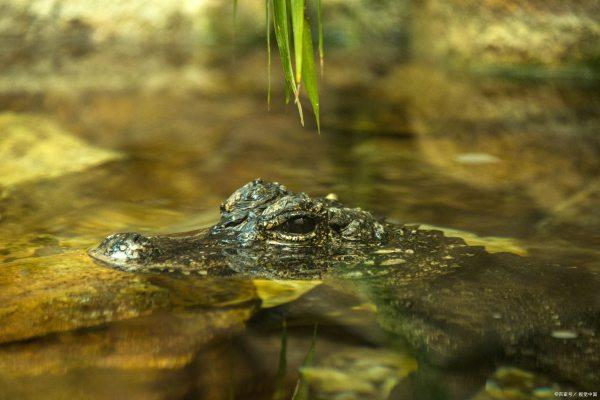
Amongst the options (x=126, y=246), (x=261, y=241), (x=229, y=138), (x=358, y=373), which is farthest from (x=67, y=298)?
(x=229, y=138)

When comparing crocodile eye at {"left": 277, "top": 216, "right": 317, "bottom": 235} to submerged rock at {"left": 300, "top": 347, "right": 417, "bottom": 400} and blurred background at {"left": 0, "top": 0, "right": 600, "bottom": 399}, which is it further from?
submerged rock at {"left": 300, "top": 347, "right": 417, "bottom": 400}

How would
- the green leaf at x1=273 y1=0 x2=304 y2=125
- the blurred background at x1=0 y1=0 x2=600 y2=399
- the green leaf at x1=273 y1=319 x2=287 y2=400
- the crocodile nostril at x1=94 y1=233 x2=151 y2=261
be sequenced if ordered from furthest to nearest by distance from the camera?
the crocodile nostril at x1=94 y1=233 x2=151 y2=261
the blurred background at x1=0 y1=0 x2=600 y2=399
the green leaf at x1=273 y1=0 x2=304 y2=125
the green leaf at x1=273 y1=319 x2=287 y2=400

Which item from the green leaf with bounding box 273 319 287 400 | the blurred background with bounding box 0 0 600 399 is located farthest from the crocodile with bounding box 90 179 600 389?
the green leaf with bounding box 273 319 287 400

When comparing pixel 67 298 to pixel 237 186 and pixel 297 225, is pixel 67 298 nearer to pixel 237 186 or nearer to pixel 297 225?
pixel 297 225

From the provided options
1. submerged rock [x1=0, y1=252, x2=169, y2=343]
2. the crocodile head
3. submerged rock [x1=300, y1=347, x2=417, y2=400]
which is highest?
the crocodile head

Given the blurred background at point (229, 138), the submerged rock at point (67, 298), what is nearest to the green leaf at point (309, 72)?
the blurred background at point (229, 138)

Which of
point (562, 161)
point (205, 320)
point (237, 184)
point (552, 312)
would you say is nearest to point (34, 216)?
point (237, 184)
